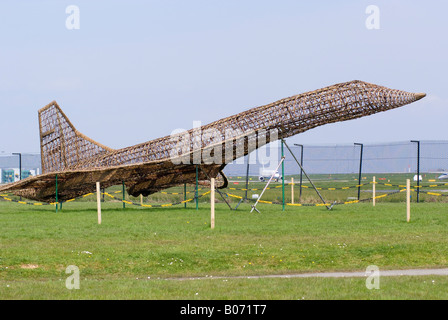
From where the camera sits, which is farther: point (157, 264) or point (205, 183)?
point (205, 183)

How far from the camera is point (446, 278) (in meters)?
11.7

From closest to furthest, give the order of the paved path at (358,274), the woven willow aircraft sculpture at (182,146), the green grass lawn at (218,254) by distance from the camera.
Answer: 1. the green grass lawn at (218,254)
2. the paved path at (358,274)
3. the woven willow aircraft sculpture at (182,146)

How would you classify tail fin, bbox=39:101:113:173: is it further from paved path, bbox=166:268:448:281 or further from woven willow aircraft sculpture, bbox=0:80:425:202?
paved path, bbox=166:268:448:281

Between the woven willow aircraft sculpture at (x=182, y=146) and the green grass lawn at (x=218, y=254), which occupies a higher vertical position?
the woven willow aircraft sculpture at (x=182, y=146)

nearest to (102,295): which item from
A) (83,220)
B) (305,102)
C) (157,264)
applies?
(157,264)

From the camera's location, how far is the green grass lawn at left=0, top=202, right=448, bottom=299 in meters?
10.6

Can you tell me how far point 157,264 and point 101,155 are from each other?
16.4 meters

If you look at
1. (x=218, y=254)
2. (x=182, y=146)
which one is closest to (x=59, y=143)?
(x=182, y=146)

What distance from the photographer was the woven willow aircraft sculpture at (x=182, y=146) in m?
24.9

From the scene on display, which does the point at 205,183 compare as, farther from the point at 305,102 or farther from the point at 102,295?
the point at 102,295

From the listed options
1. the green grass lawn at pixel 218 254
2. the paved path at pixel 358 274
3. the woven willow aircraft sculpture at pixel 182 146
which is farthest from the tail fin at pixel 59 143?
the paved path at pixel 358 274

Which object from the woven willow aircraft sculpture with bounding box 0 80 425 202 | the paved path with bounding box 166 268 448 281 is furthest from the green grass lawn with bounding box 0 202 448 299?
the woven willow aircraft sculpture with bounding box 0 80 425 202

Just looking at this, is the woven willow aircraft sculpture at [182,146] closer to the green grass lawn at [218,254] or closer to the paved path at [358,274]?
the green grass lawn at [218,254]

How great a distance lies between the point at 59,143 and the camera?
30.0m
